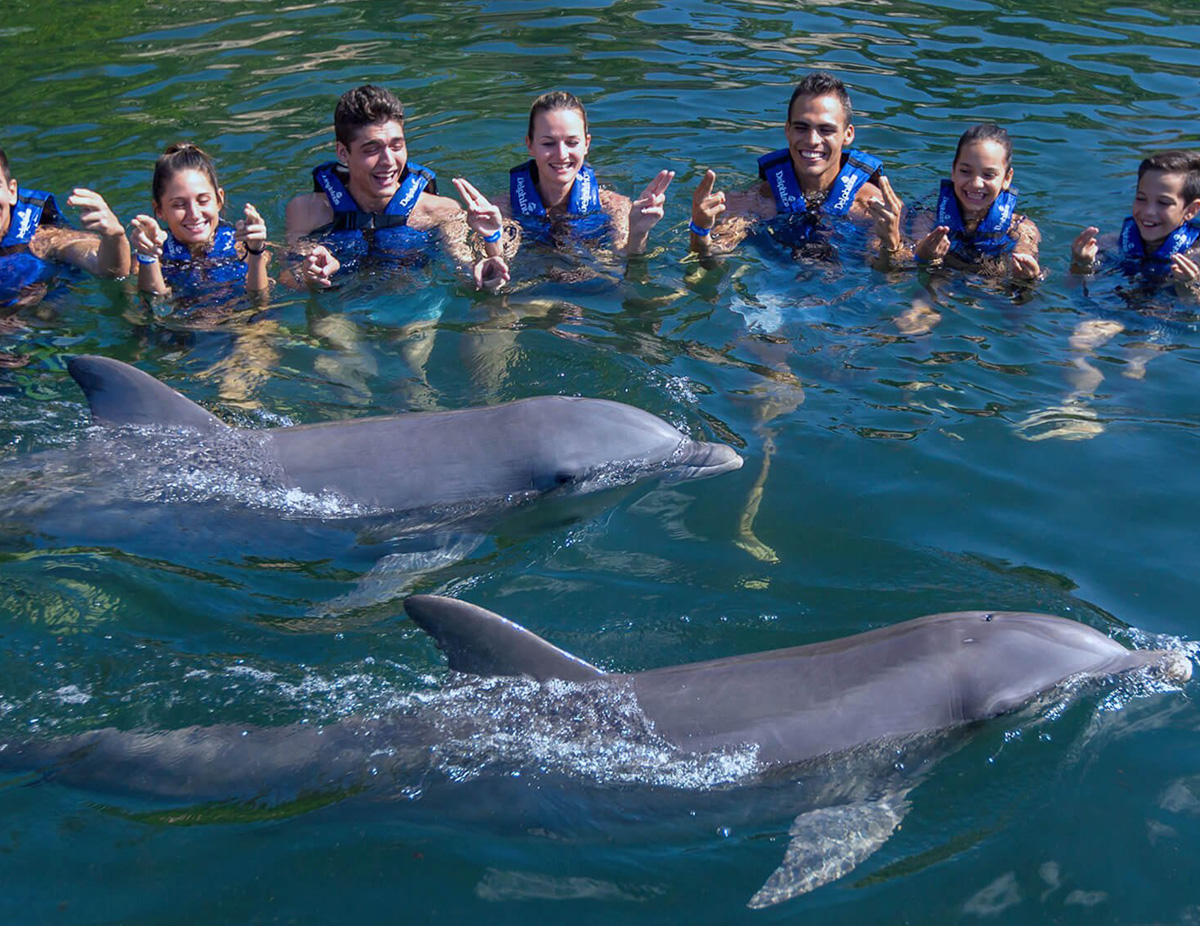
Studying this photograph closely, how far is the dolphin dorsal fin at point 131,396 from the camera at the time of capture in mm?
6656

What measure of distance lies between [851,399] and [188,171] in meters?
5.00

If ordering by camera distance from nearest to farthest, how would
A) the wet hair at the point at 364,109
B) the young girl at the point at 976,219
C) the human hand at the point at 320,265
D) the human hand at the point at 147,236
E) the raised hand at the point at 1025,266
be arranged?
the human hand at the point at 147,236 → the human hand at the point at 320,265 → the raised hand at the point at 1025,266 → the wet hair at the point at 364,109 → the young girl at the point at 976,219

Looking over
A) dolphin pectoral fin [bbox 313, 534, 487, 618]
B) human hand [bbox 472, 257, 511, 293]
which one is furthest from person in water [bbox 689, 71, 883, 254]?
dolphin pectoral fin [bbox 313, 534, 487, 618]

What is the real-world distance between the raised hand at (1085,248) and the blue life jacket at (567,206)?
3.65 metres

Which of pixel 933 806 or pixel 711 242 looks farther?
pixel 711 242

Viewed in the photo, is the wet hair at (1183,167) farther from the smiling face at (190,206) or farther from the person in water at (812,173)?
the smiling face at (190,206)

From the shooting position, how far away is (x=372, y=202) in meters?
10.0

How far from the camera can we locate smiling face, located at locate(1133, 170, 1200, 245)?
9.26 meters

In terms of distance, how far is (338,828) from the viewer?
468 centimetres

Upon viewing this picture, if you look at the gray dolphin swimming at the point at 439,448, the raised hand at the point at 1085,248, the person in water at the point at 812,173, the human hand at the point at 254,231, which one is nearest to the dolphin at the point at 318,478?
the gray dolphin swimming at the point at 439,448

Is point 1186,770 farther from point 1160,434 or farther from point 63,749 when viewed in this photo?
point 63,749

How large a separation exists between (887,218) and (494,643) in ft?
18.8

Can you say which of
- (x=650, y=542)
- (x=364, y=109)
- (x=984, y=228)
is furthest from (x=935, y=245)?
(x=364, y=109)

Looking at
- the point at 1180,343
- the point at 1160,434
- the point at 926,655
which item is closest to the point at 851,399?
the point at 1160,434
